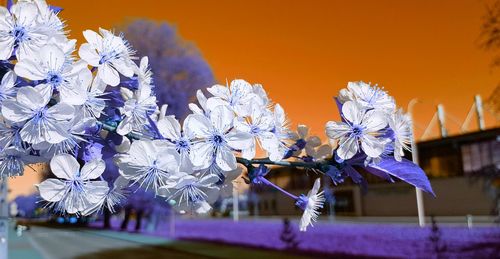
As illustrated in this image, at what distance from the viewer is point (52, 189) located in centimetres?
45

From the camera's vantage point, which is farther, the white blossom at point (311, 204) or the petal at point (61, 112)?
the white blossom at point (311, 204)

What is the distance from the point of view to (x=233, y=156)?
466 millimetres

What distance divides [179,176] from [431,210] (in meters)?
25.6

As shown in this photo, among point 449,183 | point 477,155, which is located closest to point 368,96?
point 449,183

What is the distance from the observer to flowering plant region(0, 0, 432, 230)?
44 centimetres

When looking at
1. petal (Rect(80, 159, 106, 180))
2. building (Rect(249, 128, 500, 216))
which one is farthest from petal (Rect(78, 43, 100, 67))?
building (Rect(249, 128, 500, 216))

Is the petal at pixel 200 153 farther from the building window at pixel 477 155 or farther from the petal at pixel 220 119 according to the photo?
the building window at pixel 477 155

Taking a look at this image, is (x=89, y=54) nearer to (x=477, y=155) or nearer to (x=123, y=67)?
(x=123, y=67)

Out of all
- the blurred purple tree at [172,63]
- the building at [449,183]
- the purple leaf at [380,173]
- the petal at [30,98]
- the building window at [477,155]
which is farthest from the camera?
the building window at [477,155]

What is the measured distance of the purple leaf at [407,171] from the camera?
1.58ft

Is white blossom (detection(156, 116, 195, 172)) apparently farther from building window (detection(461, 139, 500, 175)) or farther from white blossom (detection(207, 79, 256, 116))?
building window (detection(461, 139, 500, 175))

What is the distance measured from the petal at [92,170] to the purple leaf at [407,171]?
28 centimetres

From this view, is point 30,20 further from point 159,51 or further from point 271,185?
point 159,51

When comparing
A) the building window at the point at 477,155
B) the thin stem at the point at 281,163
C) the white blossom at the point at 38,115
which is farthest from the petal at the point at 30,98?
the building window at the point at 477,155
